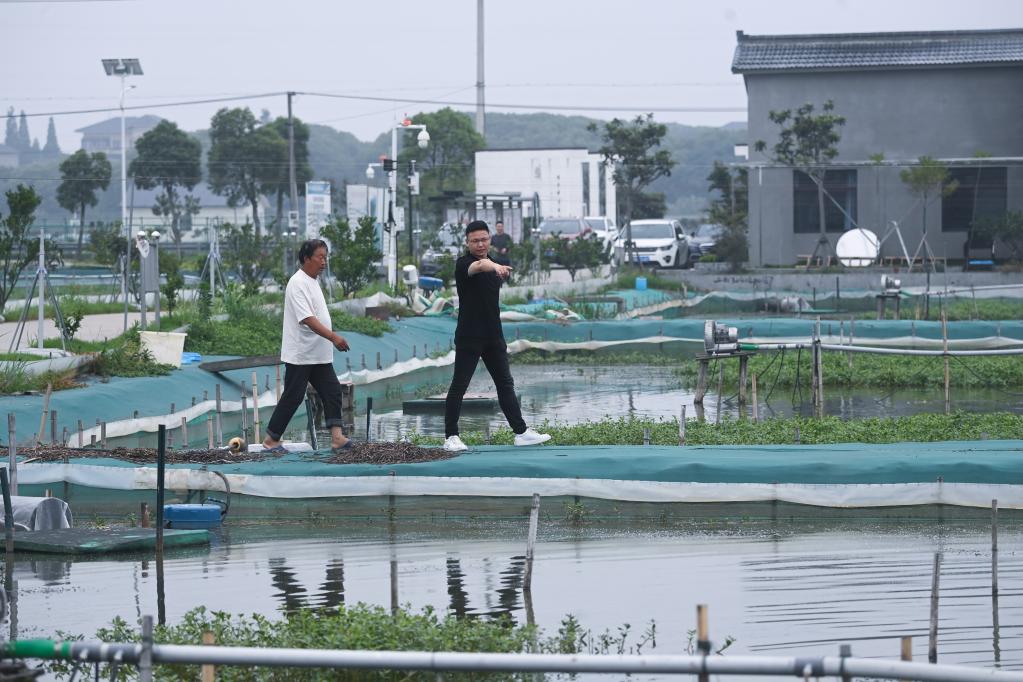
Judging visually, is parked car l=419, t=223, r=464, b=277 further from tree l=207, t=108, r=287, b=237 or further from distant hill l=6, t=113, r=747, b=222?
distant hill l=6, t=113, r=747, b=222

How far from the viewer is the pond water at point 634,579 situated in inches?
258

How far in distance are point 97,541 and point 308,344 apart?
227 cm

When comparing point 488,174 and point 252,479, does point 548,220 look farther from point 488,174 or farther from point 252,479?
point 252,479

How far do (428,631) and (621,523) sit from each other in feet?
12.4

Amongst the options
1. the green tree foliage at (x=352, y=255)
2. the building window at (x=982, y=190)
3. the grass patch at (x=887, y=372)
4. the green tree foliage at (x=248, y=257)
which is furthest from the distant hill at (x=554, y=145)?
the grass patch at (x=887, y=372)

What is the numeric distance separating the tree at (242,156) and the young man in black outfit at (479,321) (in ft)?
187

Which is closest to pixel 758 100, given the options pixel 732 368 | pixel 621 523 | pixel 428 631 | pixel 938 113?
pixel 938 113

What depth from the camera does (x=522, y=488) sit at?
9.70 metres

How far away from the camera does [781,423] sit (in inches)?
494

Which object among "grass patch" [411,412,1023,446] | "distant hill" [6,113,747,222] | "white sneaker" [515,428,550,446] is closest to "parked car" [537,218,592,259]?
"grass patch" [411,412,1023,446]

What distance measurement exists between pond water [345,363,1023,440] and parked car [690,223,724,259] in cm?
2436

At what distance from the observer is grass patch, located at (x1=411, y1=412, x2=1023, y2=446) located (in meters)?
11.6

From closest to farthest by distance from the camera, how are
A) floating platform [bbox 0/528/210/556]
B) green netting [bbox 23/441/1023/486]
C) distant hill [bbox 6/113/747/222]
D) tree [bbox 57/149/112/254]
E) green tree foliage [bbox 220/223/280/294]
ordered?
floating platform [bbox 0/528/210/556] → green netting [bbox 23/441/1023/486] → green tree foliage [bbox 220/223/280/294] → tree [bbox 57/149/112/254] → distant hill [bbox 6/113/747/222]

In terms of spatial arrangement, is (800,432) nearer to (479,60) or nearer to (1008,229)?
(1008,229)
